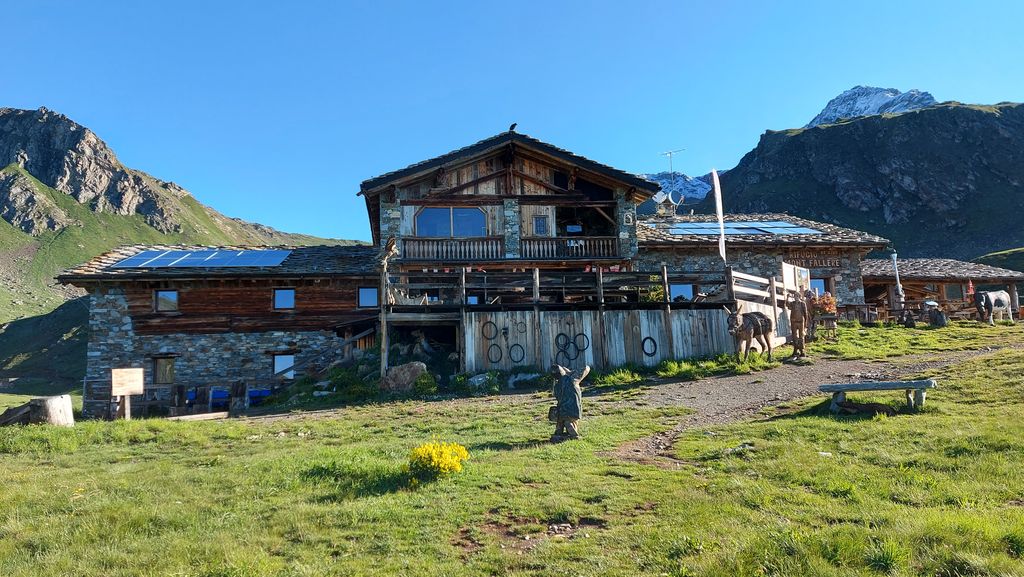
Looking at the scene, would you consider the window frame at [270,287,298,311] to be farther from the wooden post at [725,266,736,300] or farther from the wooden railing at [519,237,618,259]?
the wooden post at [725,266,736,300]

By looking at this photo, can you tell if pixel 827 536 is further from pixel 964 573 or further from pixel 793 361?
pixel 793 361

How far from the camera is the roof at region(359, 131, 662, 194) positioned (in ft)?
76.8

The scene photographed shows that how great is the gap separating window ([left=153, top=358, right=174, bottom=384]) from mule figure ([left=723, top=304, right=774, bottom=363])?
70.4ft

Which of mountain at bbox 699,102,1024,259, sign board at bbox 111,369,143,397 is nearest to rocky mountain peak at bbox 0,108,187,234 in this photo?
mountain at bbox 699,102,1024,259

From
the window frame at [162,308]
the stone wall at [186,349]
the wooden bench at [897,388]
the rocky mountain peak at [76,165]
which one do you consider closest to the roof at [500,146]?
the stone wall at [186,349]

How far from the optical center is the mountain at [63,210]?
86.8 m

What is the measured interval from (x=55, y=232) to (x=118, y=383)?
107 metres

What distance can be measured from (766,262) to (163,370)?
86.0 feet

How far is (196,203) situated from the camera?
132000 millimetres

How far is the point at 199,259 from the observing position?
2541cm

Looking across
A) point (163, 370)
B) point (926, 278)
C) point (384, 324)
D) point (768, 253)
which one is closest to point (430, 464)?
point (384, 324)

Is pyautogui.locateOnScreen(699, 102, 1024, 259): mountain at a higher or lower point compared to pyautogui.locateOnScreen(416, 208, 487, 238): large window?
higher

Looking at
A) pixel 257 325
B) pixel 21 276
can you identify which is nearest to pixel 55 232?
pixel 21 276

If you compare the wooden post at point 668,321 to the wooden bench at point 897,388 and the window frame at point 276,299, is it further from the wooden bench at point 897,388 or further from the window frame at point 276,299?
the window frame at point 276,299
